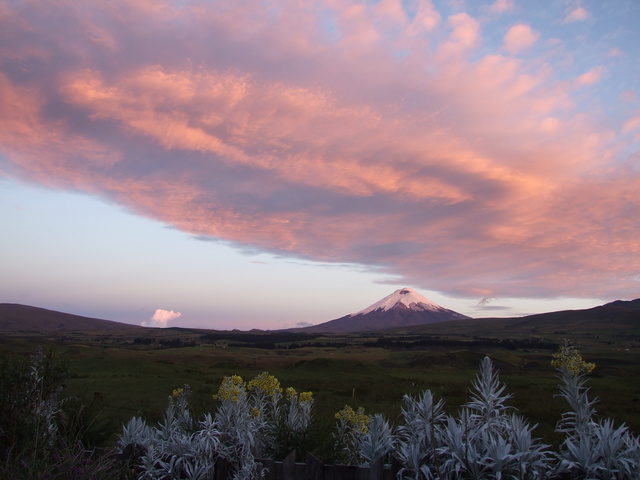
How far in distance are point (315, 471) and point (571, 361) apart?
2.33 meters

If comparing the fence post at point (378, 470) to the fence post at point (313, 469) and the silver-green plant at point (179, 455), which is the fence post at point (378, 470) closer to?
the fence post at point (313, 469)

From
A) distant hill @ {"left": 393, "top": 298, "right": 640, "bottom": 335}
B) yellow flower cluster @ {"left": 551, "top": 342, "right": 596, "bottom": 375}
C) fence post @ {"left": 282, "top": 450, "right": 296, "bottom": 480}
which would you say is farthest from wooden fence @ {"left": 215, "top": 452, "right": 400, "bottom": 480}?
distant hill @ {"left": 393, "top": 298, "right": 640, "bottom": 335}

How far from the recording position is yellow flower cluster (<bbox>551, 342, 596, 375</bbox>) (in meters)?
3.44

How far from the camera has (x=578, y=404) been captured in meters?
3.58

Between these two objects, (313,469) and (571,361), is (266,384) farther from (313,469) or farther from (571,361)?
(571,361)

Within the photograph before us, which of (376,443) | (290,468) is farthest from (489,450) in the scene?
(290,468)

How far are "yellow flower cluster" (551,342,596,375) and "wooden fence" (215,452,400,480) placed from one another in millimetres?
1520

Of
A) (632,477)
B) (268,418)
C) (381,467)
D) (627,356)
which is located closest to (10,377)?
(268,418)

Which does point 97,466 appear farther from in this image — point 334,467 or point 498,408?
point 498,408

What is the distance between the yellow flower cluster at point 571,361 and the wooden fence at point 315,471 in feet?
4.99

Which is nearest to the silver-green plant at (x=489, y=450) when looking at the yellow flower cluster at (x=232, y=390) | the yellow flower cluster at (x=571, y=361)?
the yellow flower cluster at (x=571, y=361)

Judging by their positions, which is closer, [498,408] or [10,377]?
[498,408]

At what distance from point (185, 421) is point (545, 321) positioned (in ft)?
633

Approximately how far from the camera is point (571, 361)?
350cm
